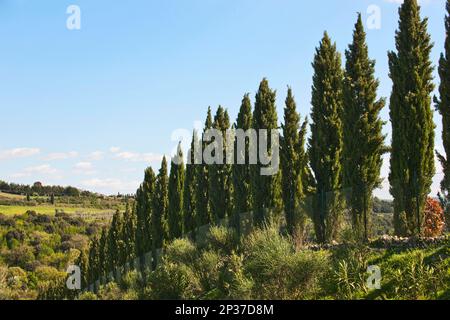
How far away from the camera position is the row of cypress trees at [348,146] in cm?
1923

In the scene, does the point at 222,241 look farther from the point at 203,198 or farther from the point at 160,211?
the point at 160,211

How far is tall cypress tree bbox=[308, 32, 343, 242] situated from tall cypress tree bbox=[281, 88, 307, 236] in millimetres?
1487

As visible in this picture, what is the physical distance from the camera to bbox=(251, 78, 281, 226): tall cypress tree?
26000 millimetres

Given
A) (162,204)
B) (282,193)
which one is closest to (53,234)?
(162,204)

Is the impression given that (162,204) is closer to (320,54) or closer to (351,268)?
(320,54)

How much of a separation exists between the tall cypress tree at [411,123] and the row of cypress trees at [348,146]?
0.14 ft

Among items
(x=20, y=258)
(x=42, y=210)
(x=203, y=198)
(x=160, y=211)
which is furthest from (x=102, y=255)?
(x=42, y=210)

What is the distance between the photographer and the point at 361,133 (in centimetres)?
2108

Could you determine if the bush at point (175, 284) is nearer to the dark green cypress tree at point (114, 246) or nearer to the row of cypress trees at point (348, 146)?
the row of cypress trees at point (348, 146)

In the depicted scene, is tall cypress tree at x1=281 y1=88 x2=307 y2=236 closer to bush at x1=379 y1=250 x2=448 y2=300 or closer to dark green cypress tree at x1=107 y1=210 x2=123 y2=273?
bush at x1=379 y1=250 x2=448 y2=300

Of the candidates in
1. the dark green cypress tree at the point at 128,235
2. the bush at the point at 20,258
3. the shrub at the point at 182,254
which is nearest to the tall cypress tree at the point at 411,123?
the shrub at the point at 182,254

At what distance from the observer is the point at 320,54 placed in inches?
966

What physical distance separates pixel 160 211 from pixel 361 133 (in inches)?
987
